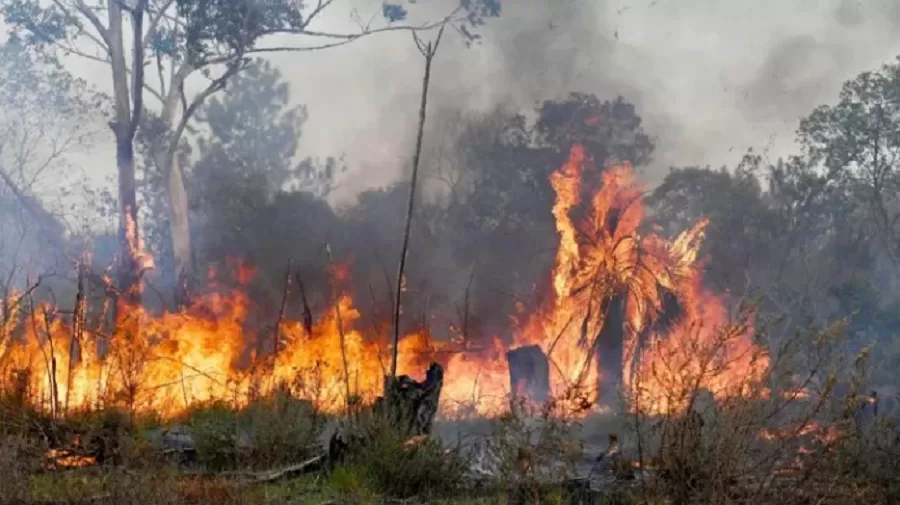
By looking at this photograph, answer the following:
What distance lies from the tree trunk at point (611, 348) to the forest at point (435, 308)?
0.04 metres

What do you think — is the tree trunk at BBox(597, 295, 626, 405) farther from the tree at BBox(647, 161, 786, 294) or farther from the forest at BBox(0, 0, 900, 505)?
the tree at BBox(647, 161, 786, 294)

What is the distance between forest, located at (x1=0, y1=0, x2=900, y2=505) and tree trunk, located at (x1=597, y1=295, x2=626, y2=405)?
4 centimetres

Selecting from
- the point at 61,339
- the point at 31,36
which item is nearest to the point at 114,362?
the point at 61,339

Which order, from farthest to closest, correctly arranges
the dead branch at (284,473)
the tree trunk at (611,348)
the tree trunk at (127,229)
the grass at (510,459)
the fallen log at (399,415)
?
1. the tree trunk at (127,229)
2. the tree trunk at (611,348)
3. the fallen log at (399,415)
4. the dead branch at (284,473)
5. the grass at (510,459)

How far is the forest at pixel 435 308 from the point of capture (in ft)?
22.0

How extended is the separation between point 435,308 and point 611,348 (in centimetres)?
818

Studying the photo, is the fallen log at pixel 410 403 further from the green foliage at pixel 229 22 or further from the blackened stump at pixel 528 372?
the green foliage at pixel 229 22

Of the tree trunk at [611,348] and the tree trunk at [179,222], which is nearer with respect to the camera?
the tree trunk at [611,348]

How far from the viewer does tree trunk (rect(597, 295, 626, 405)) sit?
52.6 feet

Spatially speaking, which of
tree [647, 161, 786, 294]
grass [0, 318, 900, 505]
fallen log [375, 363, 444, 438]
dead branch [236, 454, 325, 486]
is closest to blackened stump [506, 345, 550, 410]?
fallen log [375, 363, 444, 438]

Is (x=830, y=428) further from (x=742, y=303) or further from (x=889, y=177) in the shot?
(x=889, y=177)

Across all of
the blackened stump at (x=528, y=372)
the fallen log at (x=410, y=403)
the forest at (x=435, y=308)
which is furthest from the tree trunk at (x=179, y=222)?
the fallen log at (x=410, y=403)

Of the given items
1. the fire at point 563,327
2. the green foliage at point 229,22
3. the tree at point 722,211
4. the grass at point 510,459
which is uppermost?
the green foliage at point 229,22

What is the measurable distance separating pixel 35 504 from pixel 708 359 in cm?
444
